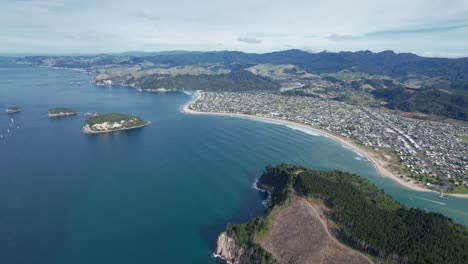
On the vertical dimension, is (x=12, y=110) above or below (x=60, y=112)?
below

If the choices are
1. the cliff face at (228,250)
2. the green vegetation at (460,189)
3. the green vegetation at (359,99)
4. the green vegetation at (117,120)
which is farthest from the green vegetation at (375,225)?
the green vegetation at (359,99)

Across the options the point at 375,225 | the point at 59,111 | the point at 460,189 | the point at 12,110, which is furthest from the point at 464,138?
the point at 12,110

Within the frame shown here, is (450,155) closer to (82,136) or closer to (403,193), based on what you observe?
(403,193)

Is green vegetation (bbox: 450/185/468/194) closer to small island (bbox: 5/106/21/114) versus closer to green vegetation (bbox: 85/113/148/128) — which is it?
green vegetation (bbox: 85/113/148/128)

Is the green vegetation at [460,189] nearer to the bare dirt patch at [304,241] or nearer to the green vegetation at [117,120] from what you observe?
the bare dirt patch at [304,241]

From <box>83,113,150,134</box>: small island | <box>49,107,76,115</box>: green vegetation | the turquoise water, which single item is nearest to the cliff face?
the turquoise water

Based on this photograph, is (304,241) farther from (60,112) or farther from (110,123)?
(60,112)

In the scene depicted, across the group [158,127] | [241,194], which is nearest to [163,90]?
[158,127]
